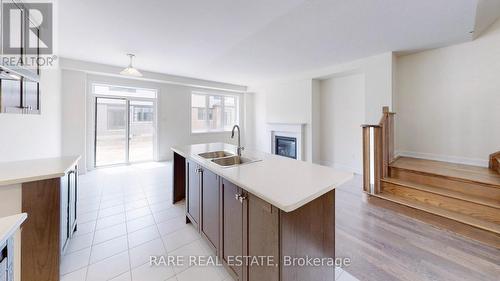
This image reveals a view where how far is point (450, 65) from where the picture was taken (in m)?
3.40

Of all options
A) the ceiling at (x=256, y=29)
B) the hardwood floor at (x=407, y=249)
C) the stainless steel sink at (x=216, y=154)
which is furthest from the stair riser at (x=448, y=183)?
the stainless steel sink at (x=216, y=154)

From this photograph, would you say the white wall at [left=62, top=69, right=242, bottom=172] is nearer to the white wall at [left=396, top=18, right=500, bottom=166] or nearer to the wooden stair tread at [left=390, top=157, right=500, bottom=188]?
the white wall at [left=396, top=18, right=500, bottom=166]

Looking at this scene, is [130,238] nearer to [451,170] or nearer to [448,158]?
[451,170]

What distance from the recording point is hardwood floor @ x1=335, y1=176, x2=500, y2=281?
166 cm

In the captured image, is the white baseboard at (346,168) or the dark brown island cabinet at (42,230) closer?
the dark brown island cabinet at (42,230)

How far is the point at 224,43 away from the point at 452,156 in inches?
179

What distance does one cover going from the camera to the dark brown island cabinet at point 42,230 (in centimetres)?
141

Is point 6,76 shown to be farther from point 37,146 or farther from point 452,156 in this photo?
point 452,156

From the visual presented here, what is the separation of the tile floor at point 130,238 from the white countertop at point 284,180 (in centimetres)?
92

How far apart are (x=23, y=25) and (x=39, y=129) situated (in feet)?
5.22

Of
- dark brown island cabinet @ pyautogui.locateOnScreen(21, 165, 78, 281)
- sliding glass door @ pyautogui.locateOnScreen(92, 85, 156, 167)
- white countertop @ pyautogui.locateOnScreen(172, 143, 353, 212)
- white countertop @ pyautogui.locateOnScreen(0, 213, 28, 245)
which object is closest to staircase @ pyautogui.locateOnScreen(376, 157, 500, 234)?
white countertop @ pyautogui.locateOnScreen(172, 143, 353, 212)

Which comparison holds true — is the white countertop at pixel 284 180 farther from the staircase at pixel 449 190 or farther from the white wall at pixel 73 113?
the white wall at pixel 73 113

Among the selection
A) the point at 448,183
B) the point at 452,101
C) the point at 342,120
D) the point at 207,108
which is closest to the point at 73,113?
the point at 207,108

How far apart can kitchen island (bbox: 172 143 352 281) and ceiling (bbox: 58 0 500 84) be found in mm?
1875
